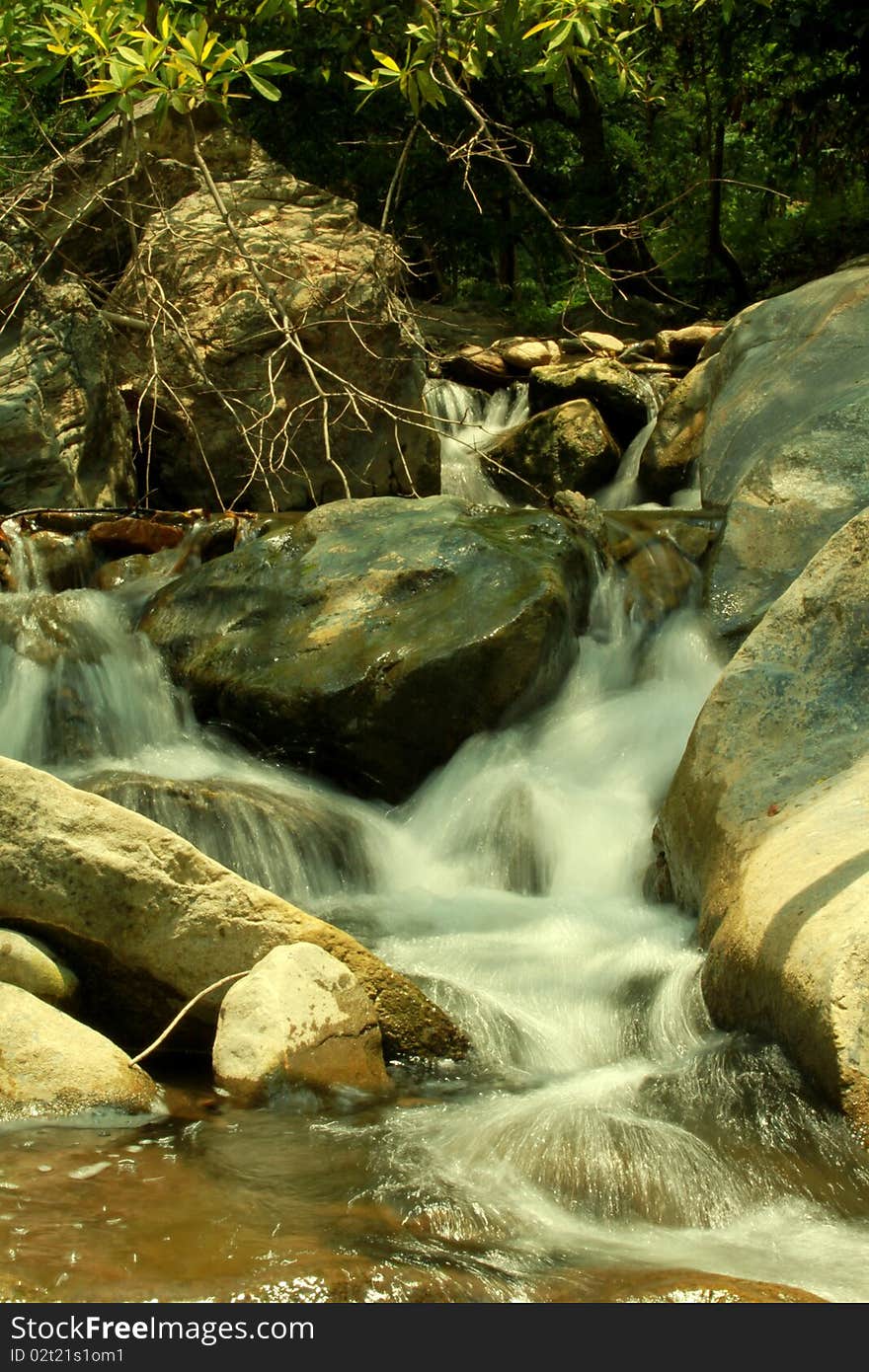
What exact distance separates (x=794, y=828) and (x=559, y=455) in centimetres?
685

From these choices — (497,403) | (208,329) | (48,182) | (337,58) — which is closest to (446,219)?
(337,58)

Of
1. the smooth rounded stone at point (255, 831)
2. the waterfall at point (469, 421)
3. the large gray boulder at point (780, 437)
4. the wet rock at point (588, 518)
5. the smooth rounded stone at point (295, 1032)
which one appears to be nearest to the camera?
the smooth rounded stone at point (295, 1032)

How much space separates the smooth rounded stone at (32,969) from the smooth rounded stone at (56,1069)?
0.69 ft

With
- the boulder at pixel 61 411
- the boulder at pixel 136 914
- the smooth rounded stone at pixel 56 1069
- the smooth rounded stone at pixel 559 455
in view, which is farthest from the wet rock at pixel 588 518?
the smooth rounded stone at pixel 56 1069

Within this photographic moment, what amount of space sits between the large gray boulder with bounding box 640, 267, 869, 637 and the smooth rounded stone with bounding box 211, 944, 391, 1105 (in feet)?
12.1

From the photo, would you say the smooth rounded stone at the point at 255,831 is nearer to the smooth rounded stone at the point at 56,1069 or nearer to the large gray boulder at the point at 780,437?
the smooth rounded stone at the point at 56,1069

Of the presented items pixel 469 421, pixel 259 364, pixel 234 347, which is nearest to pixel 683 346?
pixel 469 421

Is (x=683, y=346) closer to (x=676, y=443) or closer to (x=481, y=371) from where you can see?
(x=481, y=371)

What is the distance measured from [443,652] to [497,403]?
6638mm

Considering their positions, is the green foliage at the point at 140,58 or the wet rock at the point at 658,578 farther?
the wet rock at the point at 658,578

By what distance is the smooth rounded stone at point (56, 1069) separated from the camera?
134 inches

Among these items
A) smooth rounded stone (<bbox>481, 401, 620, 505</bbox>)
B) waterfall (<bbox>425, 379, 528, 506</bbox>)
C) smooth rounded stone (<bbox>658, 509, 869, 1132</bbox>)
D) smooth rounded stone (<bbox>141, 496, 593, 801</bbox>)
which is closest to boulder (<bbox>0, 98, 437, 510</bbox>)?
waterfall (<bbox>425, 379, 528, 506</bbox>)

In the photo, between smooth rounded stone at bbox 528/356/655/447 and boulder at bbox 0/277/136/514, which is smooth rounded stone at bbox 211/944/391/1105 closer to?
boulder at bbox 0/277/136/514

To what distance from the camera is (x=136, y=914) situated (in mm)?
4047
